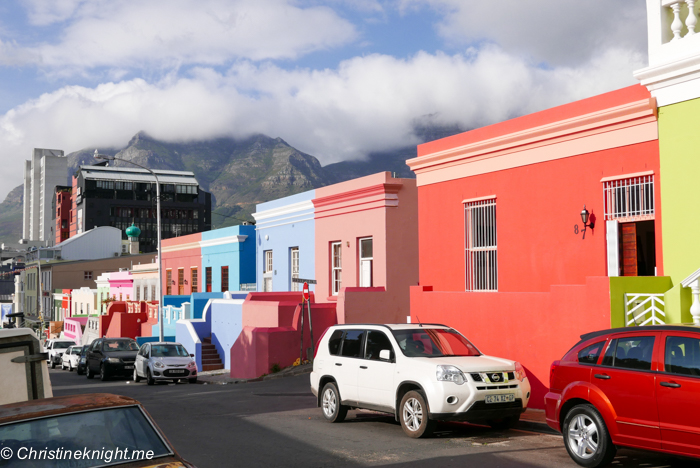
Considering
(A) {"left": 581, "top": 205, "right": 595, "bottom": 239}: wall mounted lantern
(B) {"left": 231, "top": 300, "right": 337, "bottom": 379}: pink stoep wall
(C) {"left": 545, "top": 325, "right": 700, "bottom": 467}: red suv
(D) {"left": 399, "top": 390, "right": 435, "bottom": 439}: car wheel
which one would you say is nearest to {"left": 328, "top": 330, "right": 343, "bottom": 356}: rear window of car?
(D) {"left": 399, "top": 390, "right": 435, "bottom": 439}: car wheel

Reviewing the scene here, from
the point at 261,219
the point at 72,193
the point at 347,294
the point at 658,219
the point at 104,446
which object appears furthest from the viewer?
the point at 72,193

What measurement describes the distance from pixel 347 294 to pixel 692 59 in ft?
44.0

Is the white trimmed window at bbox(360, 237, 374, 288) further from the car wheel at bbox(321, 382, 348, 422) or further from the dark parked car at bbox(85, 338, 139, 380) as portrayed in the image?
the car wheel at bbox(321, 382, 348, 422)

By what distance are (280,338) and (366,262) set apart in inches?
156

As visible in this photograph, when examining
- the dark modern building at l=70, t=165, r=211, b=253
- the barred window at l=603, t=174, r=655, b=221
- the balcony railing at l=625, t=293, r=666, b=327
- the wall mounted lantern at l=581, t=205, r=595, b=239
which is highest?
the dark modern building at l=70, t=165, r=211, b=253

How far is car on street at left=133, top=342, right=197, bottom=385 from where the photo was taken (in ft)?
76.2

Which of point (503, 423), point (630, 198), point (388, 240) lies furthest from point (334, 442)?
point (388, 240)

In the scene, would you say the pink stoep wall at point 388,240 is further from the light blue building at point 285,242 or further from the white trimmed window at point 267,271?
the white trimmed window at point 267,271

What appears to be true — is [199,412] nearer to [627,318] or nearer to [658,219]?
[627,318]

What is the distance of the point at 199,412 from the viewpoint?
14.8m

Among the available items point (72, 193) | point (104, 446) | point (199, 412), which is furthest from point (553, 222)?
point (72, 193)

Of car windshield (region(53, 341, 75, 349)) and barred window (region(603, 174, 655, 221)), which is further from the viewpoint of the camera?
car windshield (region(53, 341, 75, 349))

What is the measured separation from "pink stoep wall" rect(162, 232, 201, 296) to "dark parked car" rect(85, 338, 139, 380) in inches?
364

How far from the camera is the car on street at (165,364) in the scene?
2322cm
